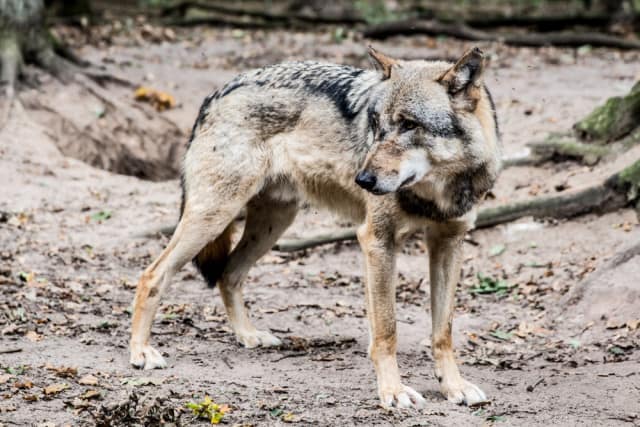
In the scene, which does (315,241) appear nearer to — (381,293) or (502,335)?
(502,335)

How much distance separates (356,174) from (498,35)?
10.8 metres

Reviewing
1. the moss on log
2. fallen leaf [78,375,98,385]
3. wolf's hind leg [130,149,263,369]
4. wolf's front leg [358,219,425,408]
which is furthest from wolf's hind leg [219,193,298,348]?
the moss on log

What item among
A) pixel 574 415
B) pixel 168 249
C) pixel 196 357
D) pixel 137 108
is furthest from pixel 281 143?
pixel 137 108

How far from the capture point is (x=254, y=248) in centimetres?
638

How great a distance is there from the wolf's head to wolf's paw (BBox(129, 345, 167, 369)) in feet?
6.18

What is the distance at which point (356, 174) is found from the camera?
4.98 m

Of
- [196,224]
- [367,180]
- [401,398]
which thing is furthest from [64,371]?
[367,180]

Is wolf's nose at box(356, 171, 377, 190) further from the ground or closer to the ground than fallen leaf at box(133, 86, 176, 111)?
further from the ground

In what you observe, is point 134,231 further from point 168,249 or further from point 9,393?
point 9,393

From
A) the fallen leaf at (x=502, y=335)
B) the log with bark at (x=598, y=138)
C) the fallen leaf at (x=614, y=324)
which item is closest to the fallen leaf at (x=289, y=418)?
the fallen leaf at (x=502, y=335)

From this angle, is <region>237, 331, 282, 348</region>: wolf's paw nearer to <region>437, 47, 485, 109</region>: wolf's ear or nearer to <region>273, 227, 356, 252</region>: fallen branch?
<region>273, 227, 356, 252</region>: fallen branch

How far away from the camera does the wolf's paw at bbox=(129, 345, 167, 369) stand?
17.8 ft

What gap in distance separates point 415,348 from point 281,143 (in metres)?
1.73

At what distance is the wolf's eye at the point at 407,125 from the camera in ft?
15.2
